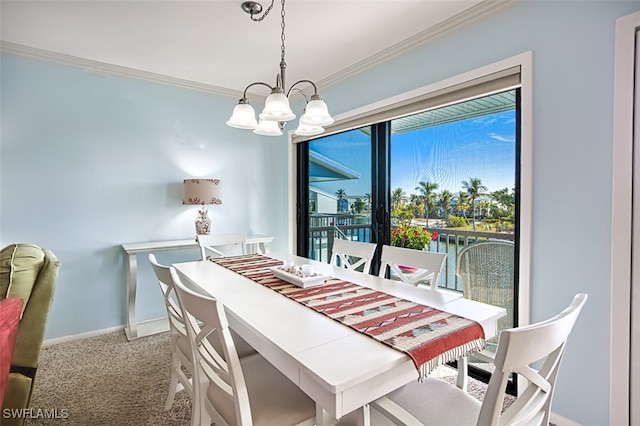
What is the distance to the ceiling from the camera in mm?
1977

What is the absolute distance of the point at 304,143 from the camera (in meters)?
3.74

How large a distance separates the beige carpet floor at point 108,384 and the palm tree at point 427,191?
1197mm

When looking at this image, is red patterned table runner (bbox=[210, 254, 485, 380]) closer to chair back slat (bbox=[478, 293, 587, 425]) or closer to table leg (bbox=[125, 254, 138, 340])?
chair back slat (bbox=[478, 293, 587, 425])

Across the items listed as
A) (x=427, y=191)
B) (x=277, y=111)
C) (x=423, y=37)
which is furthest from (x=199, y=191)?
(x=423, y=37)

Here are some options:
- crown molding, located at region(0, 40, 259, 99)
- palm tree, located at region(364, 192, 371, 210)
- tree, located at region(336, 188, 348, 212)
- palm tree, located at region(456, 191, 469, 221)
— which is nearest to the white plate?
palm tree, located at region(456, 191, 469, 221)

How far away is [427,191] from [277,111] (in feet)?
4.74

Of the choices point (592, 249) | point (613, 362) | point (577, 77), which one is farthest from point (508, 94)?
point (613, 362)

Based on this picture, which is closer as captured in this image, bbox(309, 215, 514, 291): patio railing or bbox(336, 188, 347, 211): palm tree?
bbox(309, 215, 514, 291): patio railing

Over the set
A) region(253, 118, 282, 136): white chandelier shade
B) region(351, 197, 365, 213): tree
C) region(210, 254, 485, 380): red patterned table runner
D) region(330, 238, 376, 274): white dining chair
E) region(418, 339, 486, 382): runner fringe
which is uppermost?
region(253, 118, 282, 136): white chandelier shade

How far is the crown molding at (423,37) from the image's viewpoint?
1911mm

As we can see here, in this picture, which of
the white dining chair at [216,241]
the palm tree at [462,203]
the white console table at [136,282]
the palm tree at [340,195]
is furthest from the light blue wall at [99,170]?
the palm tree at [462,203]

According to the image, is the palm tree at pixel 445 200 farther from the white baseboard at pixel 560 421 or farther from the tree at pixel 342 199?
the white baseboard at pixel 560 421

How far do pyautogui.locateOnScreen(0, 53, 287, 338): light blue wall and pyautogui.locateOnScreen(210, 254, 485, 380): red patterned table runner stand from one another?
79.7 inches

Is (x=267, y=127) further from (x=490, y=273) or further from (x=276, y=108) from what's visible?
(x=490, y=273)
